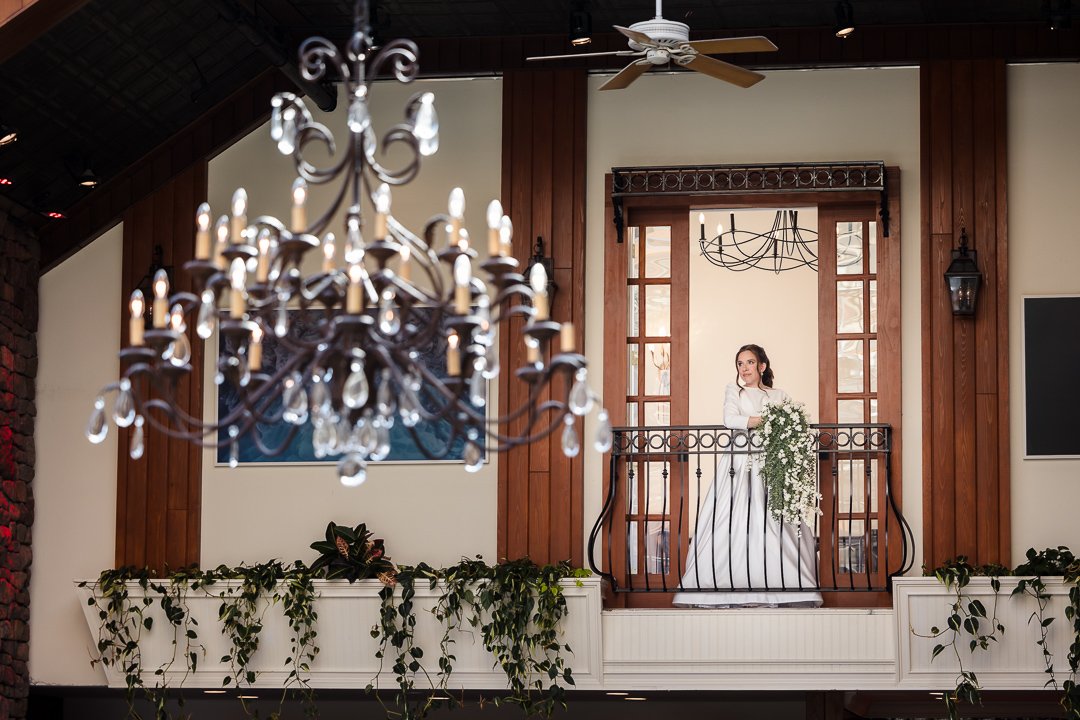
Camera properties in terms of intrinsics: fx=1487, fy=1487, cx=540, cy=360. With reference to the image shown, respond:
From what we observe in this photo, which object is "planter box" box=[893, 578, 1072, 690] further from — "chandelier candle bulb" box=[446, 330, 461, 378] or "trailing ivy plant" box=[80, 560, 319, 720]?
"chandelier candle bulb" box=[446, 330, 461, 378]

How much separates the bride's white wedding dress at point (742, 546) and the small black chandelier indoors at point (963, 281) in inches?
44.7

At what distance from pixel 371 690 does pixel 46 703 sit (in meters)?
2.51

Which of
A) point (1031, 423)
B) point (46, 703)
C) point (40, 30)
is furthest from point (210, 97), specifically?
point (1031, 423)

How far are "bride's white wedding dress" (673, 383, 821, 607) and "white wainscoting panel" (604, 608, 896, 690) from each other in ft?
1.30

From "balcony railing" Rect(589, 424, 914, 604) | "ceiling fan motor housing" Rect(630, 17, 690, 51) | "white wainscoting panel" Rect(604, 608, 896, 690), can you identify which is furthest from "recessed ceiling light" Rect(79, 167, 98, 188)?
"ceiling fan motor housing" Rect(630, 17, 690, 51)

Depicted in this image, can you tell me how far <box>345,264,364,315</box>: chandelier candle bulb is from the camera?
4.25 metres

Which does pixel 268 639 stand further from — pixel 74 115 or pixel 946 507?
pixel 946 507

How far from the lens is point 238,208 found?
4633 mm

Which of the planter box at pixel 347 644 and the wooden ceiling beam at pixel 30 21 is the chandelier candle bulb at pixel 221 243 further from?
the planter box at pixel 347 644

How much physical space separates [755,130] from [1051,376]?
7.38 ft

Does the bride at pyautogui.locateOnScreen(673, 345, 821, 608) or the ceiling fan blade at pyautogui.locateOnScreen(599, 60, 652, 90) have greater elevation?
the ceiling fan blade at pyautogui.locateOnScreen(599, 60, 652, 90)

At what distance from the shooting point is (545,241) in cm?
897

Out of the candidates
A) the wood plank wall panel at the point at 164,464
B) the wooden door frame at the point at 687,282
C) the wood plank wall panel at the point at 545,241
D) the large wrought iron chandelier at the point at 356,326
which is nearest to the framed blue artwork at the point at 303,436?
the wood plank wall panel at the point at 164,464

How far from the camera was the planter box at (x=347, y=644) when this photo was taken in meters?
8.12
